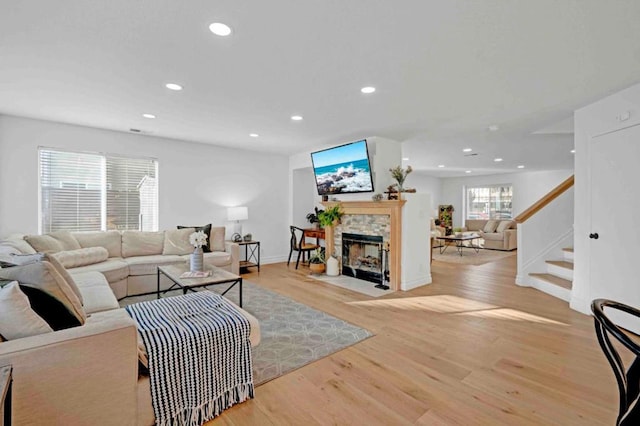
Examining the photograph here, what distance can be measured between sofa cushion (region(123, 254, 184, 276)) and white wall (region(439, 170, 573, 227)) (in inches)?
387

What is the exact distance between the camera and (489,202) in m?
10.5

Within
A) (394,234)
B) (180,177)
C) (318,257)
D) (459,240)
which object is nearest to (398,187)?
(394,234)

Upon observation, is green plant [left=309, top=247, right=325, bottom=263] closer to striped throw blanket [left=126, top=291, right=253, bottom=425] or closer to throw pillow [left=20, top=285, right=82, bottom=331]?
striped throw blanket [left=126, top=291, right=253, bottom=425]

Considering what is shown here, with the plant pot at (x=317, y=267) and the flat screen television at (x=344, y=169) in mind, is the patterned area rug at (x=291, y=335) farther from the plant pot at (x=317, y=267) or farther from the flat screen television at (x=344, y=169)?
the flat screen television at (x=344, y=169)

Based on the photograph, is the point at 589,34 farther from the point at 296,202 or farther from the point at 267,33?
the point at 296,202

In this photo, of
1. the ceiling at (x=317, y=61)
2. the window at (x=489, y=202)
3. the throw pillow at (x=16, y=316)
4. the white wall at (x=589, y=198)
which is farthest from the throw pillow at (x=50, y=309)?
the window at (x=489, y=202)

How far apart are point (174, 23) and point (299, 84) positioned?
1202 mm

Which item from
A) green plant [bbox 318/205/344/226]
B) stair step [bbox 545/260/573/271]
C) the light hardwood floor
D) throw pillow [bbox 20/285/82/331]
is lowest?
the light hardwood floor

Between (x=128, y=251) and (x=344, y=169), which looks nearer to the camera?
(x=128, y=251)

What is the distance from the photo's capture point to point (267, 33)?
6.79 feet

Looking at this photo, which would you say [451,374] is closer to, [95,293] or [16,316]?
[16,316]

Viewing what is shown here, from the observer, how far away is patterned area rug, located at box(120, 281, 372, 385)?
241 cm

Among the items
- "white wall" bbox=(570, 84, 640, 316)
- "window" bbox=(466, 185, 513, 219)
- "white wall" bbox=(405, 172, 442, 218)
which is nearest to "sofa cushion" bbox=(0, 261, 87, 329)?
"white wall" bbox=(570, 84, 640, 316)

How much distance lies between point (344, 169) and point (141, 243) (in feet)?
11.1
